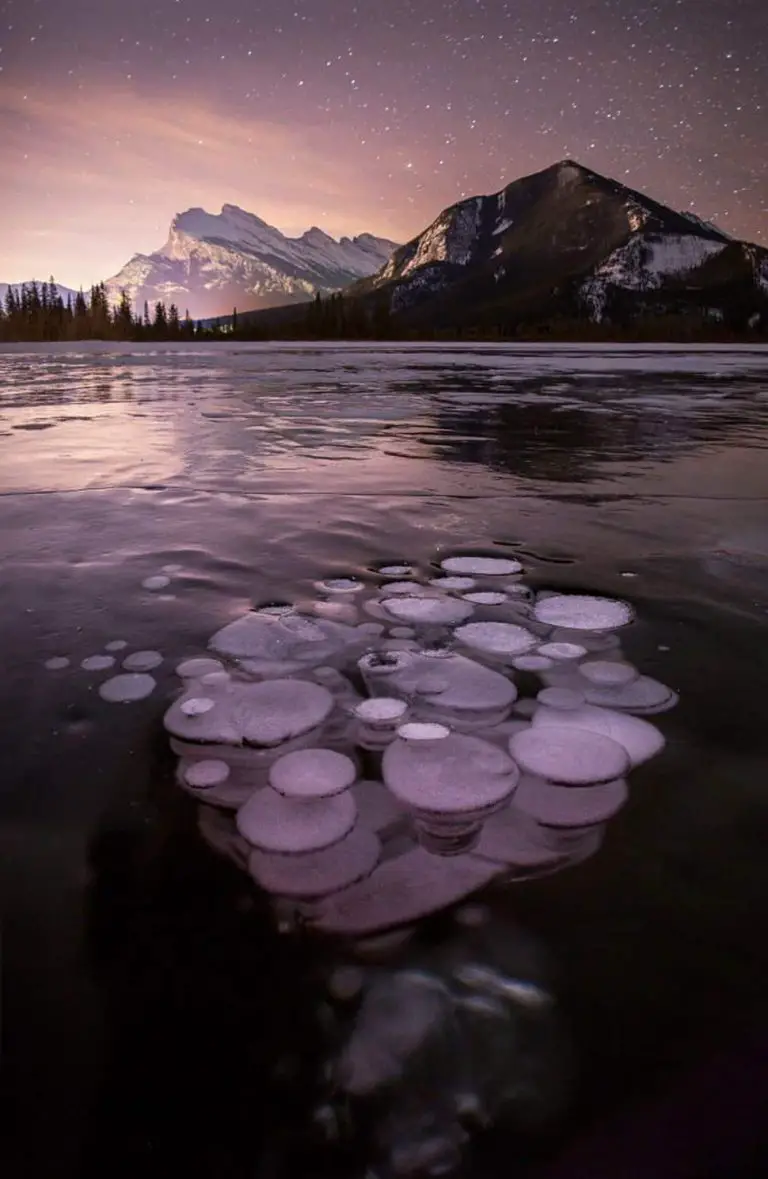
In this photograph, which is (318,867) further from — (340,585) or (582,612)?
(340,585)

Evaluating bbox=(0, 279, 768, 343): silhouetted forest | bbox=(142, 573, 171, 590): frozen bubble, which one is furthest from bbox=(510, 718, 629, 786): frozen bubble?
bbox=(0, 279, 768, 343): silhouetted forest

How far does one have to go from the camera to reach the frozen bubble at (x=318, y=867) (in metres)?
1.62

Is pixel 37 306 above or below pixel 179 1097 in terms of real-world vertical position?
above

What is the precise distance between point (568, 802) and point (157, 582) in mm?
2559

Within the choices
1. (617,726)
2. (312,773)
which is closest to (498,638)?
(617,726)

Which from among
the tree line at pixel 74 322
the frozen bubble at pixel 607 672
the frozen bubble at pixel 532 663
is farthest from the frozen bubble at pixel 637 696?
the tree line at pixel 74 322

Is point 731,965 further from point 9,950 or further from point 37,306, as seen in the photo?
point 37,306

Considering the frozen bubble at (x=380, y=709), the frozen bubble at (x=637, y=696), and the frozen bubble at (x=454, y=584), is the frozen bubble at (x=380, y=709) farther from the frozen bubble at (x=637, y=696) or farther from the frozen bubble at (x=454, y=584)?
the frozen bubble at (x=454, y=584)

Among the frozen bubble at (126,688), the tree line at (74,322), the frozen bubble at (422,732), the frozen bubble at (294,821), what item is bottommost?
the frozen bubble at (294,821)

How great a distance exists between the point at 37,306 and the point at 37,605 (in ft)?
490

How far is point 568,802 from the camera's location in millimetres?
1913

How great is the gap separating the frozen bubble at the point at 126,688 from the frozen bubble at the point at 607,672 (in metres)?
1.65

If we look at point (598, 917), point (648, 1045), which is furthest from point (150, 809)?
point (648, 1045)

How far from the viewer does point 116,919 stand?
152 centimetres
